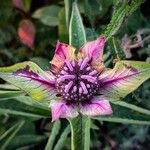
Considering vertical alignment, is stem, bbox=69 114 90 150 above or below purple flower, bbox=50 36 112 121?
below

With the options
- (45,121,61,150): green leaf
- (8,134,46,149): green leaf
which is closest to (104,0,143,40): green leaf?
(45,121,61,150): green leaf

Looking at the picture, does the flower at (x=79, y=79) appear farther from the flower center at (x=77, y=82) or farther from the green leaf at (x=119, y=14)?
the green leaf at (x=119, y=14)

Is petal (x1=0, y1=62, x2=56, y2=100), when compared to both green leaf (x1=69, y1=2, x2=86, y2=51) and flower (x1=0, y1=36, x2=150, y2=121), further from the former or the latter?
green leaf (x1=69, y1=2, x2=86, y2=51)

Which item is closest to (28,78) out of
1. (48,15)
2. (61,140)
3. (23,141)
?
(61,140)

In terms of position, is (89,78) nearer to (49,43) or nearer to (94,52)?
(94,52)

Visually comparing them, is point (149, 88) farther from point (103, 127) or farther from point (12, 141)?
point (12, 141)

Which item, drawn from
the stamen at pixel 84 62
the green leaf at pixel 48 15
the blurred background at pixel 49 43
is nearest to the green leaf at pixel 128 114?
the blurred background at pixel 49 43
